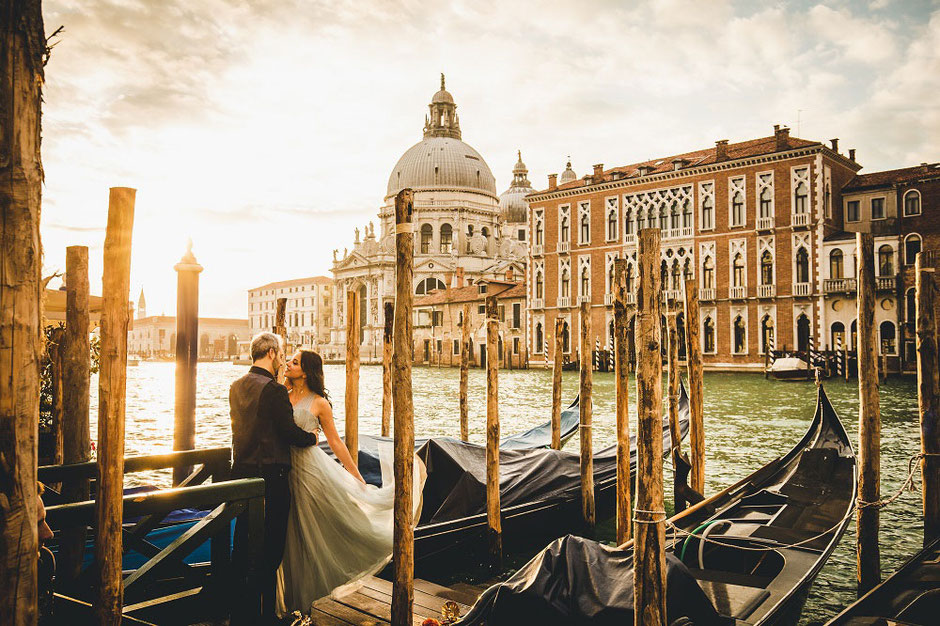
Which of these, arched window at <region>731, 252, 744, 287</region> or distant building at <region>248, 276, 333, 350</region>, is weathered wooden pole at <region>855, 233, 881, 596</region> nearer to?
arched window at <region>731, 252, 744, 287</region>

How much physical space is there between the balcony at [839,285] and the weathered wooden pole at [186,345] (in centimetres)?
2054

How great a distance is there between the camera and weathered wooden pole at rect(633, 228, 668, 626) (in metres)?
2.43

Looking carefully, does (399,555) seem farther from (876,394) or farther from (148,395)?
(148,395)

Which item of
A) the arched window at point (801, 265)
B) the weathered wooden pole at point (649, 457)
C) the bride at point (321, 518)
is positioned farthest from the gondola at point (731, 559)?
the arched window at point (801, 265)

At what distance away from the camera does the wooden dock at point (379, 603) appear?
2.90m

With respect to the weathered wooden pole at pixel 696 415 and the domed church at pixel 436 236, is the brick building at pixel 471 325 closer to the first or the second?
the domed church at pixel 436 236

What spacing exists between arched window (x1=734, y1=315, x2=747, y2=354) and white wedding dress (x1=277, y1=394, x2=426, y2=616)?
22.5m

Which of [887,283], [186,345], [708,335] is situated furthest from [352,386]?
[708,335]

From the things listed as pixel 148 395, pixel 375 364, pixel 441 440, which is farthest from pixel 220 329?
pixel 441 440

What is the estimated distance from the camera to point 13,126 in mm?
1438

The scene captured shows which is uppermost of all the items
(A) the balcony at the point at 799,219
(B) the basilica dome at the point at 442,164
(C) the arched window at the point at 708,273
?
(B) the basilica dome at the point at 442,164

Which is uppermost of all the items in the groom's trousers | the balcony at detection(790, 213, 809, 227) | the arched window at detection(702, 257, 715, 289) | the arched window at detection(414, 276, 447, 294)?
the balcony at detection(790, 213, 809, 227)

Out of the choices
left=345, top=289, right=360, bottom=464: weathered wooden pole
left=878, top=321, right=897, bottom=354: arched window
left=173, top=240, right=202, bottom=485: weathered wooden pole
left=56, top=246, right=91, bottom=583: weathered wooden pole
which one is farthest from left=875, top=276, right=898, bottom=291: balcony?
left=56, top=246, right=91, bottom=583: weathered wooden pole

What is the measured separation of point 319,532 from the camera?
2.91 meters
